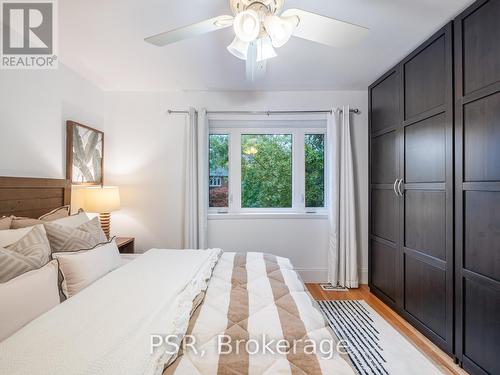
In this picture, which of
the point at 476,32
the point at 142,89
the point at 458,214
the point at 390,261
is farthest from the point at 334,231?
the point at 142,89

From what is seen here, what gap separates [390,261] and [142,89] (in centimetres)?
349

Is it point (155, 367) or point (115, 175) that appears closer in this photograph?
point (155, 367)

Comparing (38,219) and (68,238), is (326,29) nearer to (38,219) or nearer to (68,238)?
(68,238)

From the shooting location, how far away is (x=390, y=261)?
2.67 metres

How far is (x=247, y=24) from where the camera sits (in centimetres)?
121

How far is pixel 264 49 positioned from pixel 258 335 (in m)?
1.50

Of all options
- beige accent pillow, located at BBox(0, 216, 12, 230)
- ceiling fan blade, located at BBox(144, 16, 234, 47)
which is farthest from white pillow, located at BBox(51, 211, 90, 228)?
ceiling fan blade, located at BBox(144, 16, 234, 47)

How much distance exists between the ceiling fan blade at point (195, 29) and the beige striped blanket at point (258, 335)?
1463 mm

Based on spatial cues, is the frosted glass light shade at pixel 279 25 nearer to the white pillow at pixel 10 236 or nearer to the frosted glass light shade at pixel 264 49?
the frosted glass light shade at pixel 264 49

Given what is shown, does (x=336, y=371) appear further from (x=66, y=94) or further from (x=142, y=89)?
(x=142, y=89)

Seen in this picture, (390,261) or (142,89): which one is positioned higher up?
(142,89)

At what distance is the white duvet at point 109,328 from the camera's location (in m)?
0.81

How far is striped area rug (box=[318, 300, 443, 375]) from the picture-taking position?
175cm

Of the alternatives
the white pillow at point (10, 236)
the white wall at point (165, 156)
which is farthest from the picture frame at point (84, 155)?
the white pillow at point (10, 236)
